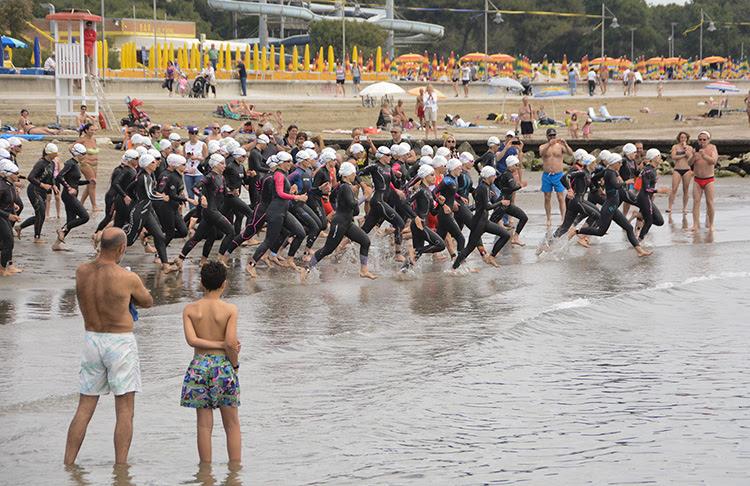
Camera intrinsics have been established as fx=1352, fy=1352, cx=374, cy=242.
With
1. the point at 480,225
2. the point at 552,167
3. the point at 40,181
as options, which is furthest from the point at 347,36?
the point at 480,225

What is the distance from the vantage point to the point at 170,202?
1780 centimetres

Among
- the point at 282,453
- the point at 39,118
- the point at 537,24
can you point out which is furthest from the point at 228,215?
the point at 537,24

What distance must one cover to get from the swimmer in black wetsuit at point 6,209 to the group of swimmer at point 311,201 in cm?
1

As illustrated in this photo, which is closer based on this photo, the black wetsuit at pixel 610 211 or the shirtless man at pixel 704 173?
the black wetsuit at pixel 610 211

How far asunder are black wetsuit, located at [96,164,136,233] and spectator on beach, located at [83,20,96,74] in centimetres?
1840

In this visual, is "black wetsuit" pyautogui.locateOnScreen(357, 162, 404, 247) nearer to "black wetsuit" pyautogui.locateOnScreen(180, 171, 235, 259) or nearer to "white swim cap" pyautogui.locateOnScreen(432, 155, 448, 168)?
"white swim cap" pyautogui.locateOnScreen(432, 155, 448, 168)

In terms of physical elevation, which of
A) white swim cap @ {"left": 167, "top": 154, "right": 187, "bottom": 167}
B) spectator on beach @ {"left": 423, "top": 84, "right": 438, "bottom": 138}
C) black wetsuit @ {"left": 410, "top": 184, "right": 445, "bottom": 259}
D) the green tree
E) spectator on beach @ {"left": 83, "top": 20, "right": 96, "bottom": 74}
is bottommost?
black wetsuit @ {"left": 410, "top": 184, "right": 445, "bottom": 259}

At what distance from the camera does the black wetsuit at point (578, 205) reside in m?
19.3

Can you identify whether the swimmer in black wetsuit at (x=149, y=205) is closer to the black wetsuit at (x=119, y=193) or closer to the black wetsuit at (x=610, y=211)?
the black wetsuit at (x=119, y=193)

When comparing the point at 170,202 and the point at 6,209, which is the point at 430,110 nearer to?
the point at 170,202

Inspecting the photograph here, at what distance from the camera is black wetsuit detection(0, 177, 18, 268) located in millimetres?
16641

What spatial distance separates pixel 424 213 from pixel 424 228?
0.21 metres

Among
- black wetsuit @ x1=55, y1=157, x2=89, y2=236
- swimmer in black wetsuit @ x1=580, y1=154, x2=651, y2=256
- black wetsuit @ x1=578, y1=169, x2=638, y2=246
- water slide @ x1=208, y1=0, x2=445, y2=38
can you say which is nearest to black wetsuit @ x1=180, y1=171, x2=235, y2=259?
black wetsuit @ x1=55, y1=157, x2=89, y2=236

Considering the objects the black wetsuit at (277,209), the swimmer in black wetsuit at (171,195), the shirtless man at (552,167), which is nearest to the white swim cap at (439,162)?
the black wetsuit at (277,209)
